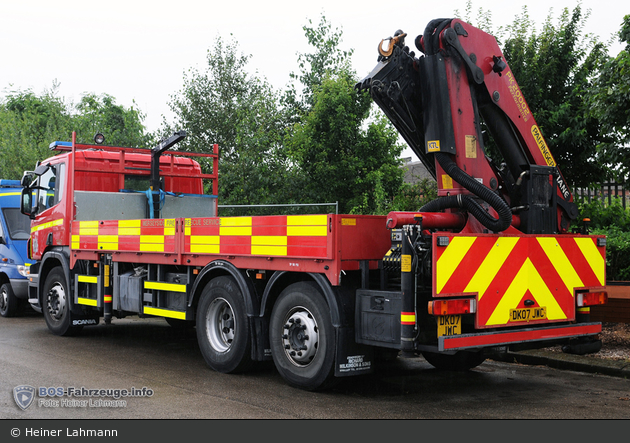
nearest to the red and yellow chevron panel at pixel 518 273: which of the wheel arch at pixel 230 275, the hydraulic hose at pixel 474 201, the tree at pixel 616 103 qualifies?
the hydraulic hose at pixel 474 201

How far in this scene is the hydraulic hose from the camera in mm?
6680

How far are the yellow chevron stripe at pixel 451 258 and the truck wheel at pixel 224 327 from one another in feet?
8.05

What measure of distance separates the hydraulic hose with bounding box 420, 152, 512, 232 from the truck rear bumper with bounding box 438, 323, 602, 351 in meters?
1.02

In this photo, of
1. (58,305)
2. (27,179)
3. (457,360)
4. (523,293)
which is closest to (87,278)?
(58,305)

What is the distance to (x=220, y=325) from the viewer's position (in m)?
8.13

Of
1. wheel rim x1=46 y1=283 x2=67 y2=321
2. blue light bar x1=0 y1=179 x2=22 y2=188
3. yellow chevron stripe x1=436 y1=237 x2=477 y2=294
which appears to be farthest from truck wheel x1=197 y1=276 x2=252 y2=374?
blue light bar x1=0 y1=179 x2=22 y2=188

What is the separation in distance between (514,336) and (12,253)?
454 inches

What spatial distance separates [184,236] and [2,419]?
3290 millimetres

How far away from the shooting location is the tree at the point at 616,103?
909 centimetres

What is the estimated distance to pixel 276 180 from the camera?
17250mm

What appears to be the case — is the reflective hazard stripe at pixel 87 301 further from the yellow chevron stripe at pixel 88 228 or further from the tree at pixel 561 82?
the tree at pixel 561 82

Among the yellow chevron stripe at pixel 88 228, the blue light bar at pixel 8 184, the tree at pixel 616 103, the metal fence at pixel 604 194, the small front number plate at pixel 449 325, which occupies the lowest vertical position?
the small front number plate at pixel 449 325

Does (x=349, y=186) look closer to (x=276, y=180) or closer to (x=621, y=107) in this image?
(x=276, y=180)

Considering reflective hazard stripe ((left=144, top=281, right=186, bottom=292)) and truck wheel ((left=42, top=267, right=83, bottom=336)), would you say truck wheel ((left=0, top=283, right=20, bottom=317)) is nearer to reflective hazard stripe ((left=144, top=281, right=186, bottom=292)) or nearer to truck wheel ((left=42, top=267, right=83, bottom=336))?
truck wheel ((left=42, top=267, right=83, bottom=336))
